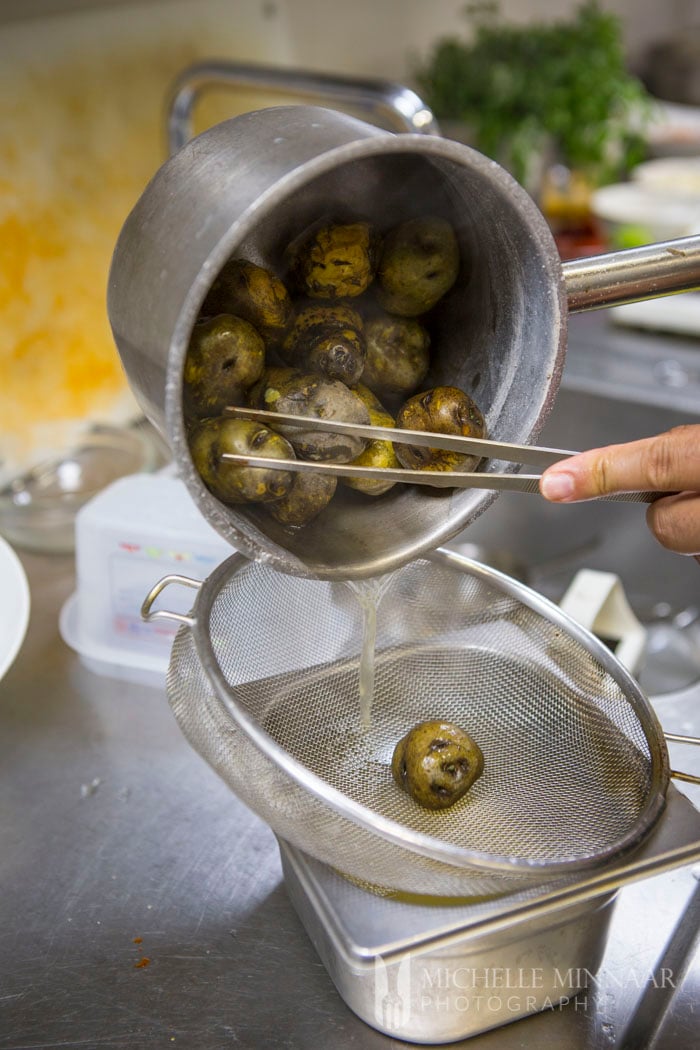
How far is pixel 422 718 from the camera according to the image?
898mm

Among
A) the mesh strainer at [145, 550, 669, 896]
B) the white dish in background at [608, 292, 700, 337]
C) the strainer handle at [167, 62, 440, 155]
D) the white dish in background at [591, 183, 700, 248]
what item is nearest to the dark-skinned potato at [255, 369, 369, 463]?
the mesh strainer at [145, 550, 669, 896]

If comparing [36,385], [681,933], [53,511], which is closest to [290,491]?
[681,933]

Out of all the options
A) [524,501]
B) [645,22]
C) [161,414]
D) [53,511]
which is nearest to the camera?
[161,414]

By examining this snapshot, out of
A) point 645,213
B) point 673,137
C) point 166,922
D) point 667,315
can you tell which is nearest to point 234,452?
point 166,922

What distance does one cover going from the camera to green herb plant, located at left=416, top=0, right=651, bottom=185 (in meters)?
2.00

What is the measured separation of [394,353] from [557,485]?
0.56ft

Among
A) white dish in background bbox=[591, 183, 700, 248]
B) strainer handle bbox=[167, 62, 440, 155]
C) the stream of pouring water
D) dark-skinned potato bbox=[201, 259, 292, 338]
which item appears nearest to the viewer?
dark-skinned potato bbox=[201, 259, 292, 338]

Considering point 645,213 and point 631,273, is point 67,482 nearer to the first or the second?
point 631,273

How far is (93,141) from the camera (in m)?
1.52

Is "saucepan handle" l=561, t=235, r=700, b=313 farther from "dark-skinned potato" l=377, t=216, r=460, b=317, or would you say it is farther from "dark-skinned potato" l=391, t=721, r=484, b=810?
"dark-skinned potato" l=391, t=721, r=484, b=810

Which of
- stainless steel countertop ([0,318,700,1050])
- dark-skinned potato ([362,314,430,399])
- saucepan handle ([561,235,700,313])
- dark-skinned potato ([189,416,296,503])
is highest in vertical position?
saucepan handle ([561,235,700,313])

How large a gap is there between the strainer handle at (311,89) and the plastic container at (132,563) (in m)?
0.50

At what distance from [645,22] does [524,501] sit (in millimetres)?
2395

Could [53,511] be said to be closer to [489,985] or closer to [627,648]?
[627,648]
